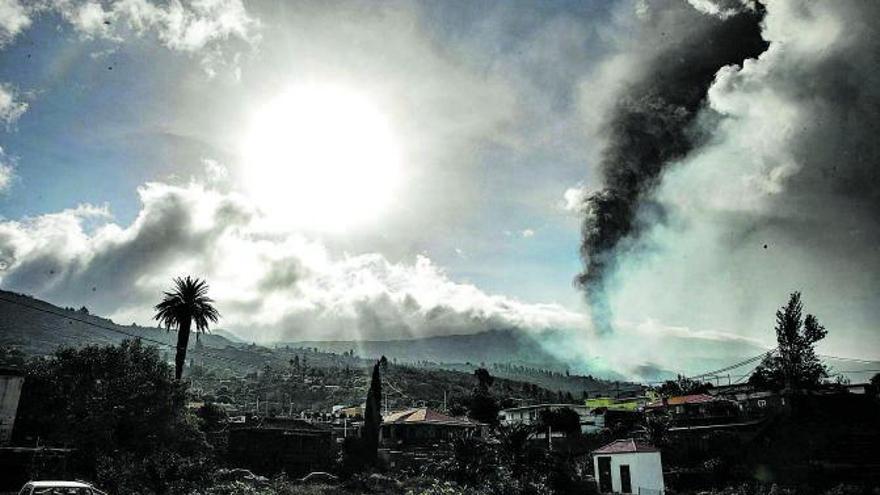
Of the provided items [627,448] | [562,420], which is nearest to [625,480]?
[627,448]

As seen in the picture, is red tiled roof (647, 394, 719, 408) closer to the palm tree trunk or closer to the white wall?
the white wall

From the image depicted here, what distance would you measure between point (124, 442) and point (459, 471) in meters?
25.5

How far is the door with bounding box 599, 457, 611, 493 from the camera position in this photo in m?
49.9

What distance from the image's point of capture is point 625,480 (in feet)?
158

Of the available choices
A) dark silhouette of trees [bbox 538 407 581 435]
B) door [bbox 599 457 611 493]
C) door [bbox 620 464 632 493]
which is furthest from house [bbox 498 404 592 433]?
door [bbox 620 464 632 493]

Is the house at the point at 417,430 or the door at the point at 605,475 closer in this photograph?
the door at the point at 605,475

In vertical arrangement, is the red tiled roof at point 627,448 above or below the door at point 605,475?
above

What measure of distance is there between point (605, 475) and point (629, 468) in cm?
304

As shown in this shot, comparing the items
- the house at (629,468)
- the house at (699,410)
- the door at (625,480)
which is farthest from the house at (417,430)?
the house at (699,410)

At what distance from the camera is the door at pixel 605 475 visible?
49.9m

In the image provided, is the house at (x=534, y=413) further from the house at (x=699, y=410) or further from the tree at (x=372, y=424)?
the tree at (x=372, y=424)

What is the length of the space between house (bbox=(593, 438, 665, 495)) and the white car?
3826cm

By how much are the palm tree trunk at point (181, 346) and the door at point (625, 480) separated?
41719mm

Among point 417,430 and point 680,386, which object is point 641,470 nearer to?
point 417,430
